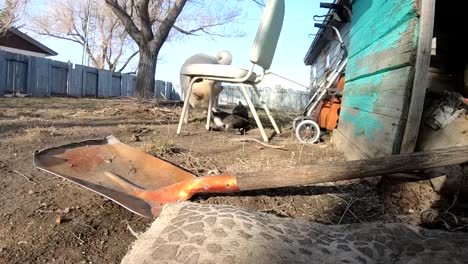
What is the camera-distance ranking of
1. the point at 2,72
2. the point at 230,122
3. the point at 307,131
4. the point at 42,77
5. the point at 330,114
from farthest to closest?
the point at 42,77 → the point at 2,72 → the point at 230,122 → the point at 330,114 → the point at 307,131

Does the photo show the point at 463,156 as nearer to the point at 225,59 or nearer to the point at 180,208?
the point at 180,208

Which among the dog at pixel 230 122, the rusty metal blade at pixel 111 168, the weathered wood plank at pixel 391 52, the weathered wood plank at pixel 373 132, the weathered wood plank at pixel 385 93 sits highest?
the weathered wood plank at pixel 391 52

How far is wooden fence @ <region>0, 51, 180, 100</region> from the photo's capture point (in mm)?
16547

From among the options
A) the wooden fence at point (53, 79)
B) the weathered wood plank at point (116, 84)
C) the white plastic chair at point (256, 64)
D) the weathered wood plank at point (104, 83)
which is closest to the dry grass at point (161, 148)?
the white plastic chair at point (256, 64)


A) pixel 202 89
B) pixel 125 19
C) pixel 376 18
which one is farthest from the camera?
pixel 125 19

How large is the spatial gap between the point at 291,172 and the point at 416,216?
662 mm

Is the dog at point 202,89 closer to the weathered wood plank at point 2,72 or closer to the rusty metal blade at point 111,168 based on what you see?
the rusty metal blade at point 111,168

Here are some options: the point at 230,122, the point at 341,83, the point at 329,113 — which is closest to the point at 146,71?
the point at 230,122

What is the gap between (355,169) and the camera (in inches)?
80.7

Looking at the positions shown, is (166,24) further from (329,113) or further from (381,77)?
(381,77)

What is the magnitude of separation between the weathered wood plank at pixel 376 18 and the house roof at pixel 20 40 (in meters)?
28.4

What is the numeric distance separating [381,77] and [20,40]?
104ft

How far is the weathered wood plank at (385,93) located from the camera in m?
2.30

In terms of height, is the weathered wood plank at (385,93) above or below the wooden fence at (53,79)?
above
